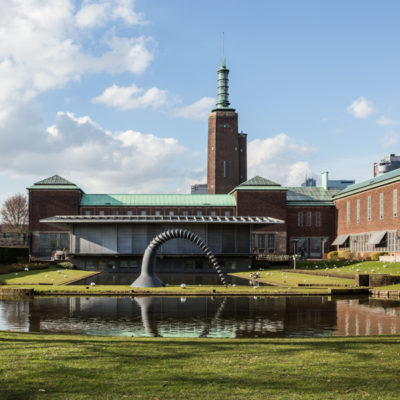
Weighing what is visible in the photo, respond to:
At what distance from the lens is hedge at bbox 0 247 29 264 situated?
2352 inches

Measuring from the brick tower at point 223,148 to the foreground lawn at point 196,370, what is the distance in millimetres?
92798

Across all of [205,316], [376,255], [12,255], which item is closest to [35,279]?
[12,255]

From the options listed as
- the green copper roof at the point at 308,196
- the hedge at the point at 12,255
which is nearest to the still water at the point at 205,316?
the hedge at the point at 12,255

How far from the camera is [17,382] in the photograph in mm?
9555

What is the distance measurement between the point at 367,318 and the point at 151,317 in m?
8.81

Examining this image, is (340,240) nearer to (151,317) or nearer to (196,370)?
(151,317)

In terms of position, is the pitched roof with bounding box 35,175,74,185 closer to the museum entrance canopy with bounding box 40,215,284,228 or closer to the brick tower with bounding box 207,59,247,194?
the museum entrance canopy with bounding box 40,215,284,228

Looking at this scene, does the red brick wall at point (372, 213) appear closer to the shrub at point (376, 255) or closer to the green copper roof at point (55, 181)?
the shrub at point (376, 255)

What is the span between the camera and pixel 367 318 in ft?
75.2

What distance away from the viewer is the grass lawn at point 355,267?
156 feet

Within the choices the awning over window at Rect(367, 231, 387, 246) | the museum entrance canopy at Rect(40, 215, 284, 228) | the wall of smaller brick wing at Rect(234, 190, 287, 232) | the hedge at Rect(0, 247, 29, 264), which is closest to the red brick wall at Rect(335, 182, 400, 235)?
the awning over window at Rect(367, 231, 387, 246)

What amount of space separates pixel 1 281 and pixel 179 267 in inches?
1030

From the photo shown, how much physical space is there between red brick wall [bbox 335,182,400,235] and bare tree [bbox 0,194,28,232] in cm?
6534

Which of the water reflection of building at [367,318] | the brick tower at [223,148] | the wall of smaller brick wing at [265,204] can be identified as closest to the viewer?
→ the water reflection of building at [367,318]
